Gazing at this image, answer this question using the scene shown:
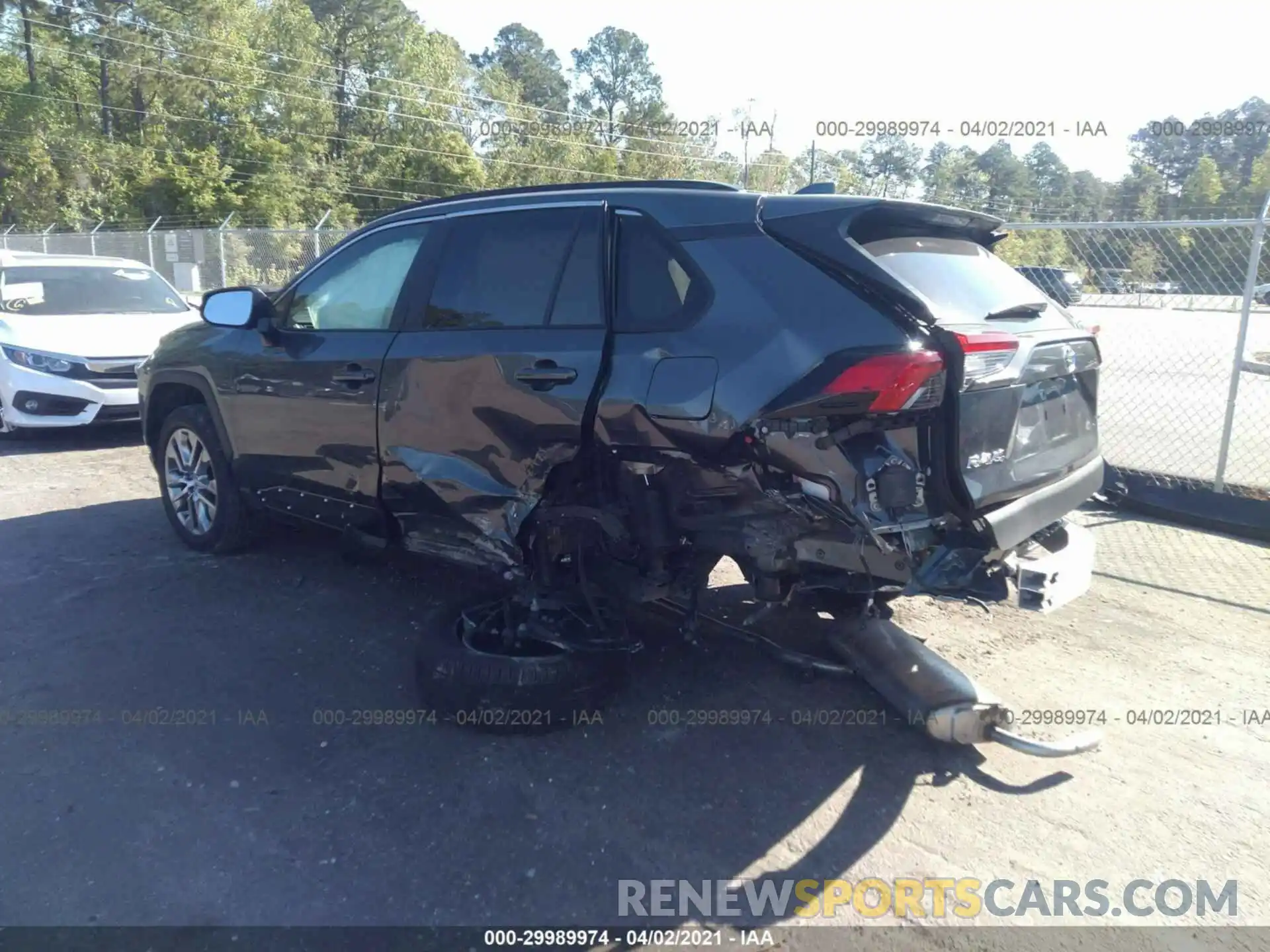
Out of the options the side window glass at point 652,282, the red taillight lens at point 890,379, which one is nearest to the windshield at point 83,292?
the side window glass at point 652,282

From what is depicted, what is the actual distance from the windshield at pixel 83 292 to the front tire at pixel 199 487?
4.52 meters

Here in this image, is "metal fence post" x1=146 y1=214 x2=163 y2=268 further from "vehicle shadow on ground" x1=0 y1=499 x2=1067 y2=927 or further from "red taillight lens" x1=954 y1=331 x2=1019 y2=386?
"red taillight lens" x1=954 y1=331 x2=1019 y2=386

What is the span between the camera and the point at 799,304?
3309mm

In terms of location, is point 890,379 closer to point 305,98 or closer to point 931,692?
point 931,692

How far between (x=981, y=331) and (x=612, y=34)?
80.1 meters

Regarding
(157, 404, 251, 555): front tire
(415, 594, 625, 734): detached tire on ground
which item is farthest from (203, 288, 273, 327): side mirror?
(415, 594, 625, 734): detached tire on ground

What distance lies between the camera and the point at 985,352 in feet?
10.7

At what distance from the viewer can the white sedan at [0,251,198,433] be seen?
8.38 m

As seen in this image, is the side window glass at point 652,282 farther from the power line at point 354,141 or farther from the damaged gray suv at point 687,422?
the power line at point 354,141

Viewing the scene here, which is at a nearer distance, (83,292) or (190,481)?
(190,481)

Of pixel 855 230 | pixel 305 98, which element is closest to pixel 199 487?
pixel 855 230

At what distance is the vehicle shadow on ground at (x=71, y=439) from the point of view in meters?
8.66

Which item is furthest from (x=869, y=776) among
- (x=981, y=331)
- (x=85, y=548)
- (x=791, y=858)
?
(x=85, y=548)

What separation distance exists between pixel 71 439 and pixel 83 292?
1594 millimetres
